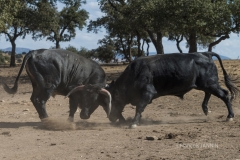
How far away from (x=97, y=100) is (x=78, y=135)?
1.88 metres

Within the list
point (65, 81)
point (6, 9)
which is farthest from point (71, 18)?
point (65, 81)

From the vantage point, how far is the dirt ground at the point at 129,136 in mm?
6992

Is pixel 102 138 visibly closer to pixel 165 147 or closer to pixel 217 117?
pixel 165 147

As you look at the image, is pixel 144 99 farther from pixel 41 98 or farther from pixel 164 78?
pixel 41 98

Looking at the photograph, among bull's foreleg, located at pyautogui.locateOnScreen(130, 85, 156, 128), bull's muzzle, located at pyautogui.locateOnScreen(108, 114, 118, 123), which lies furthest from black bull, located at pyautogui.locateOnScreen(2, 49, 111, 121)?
bull's foreleg, located at pyautogui.locateOnScreen(130, 85, 156, 128)

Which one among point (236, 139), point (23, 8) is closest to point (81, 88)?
point (236, 139)

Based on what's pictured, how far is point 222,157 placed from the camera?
6359mm

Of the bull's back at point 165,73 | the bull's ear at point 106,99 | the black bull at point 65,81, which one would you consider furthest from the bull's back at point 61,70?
the bull's back at point 165,73

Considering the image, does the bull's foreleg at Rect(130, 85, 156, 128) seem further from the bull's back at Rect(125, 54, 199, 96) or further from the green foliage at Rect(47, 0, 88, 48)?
the green foliage at Rect(47, 0, 88, 48)

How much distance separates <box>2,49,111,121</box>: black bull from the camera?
34.7ft

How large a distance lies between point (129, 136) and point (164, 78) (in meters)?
2.37

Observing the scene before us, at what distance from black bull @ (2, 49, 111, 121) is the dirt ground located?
0.52 metres

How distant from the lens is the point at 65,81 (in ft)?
36.0

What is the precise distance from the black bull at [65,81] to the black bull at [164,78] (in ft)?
1.41
